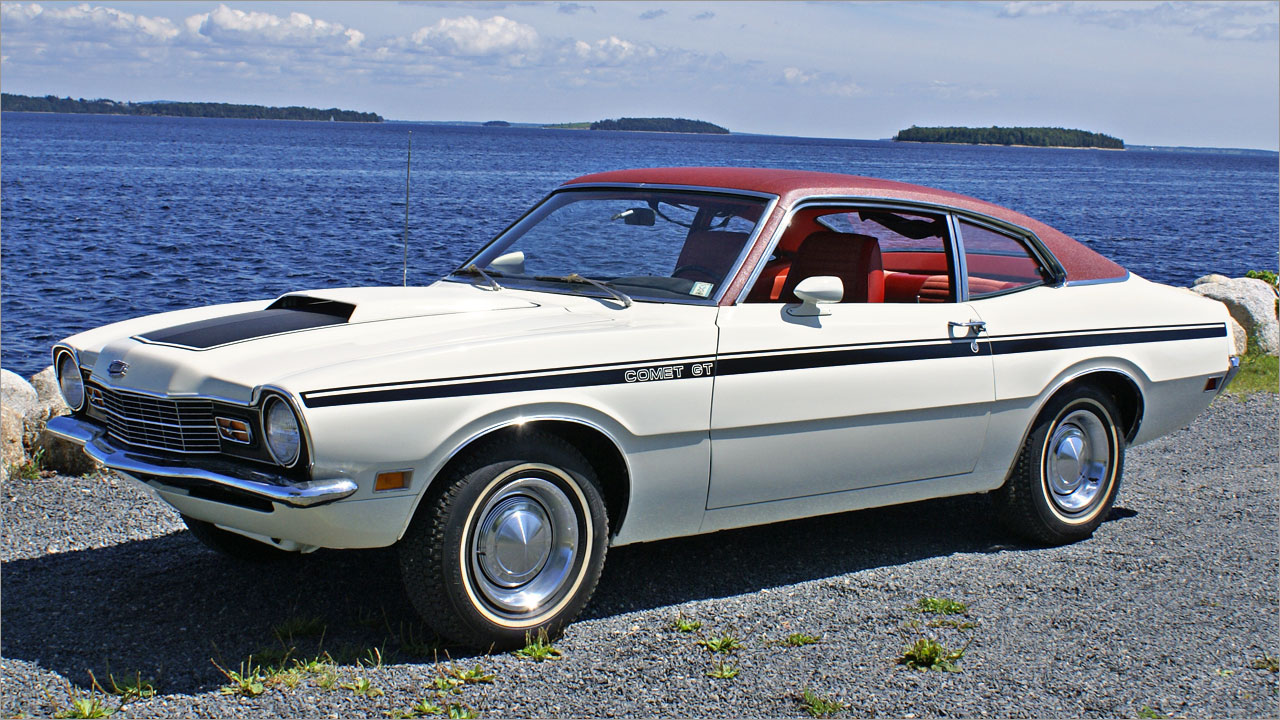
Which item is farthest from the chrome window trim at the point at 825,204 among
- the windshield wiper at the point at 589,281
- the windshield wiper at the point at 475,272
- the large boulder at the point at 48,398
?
the large boulder at the point at 48,398

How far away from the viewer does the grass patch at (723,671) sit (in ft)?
12.8

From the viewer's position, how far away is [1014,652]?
420cm

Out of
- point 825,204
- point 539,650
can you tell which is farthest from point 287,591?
point 825,204

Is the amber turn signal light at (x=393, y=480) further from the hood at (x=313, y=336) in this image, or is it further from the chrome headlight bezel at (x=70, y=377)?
the chrome headlight bezel at (x=70, y=377)

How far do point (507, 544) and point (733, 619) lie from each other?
97 centimetres

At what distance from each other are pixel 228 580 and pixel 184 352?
1.24m

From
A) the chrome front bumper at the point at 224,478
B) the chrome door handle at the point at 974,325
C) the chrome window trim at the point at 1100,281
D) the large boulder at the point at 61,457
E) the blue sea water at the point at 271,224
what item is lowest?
the blue sea water at the point at 271,224

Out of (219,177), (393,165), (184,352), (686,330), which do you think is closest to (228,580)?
(184,352)

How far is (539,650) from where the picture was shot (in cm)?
405

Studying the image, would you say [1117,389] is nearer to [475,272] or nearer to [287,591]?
[475,272]

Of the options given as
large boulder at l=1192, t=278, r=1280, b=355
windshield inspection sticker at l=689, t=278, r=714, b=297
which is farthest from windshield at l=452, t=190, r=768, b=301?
large boulder at l=1192, t=278, r=1280, b=355

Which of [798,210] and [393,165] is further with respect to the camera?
[393,165]

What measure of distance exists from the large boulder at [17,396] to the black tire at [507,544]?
3.75 meters

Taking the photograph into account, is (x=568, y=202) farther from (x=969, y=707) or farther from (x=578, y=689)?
(x=969, y=707)
